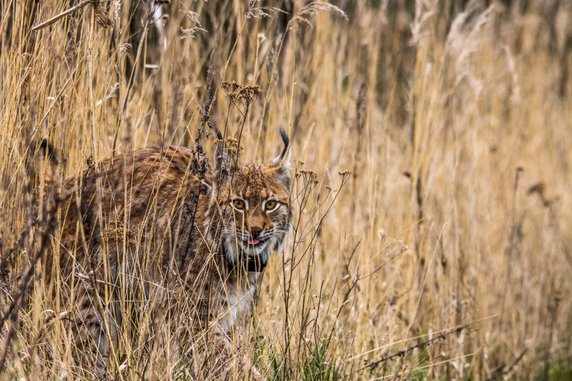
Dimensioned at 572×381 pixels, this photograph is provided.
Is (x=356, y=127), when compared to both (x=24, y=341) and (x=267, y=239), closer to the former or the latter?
(x=267, y=239)

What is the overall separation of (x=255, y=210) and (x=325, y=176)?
1.30 metres

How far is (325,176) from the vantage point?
504 centimetres

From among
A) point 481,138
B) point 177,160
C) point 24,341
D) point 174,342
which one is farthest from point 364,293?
point 481,138

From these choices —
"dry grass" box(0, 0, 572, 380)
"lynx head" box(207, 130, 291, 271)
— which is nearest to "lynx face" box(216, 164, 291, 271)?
"lynx head" box(207, 130, 291, 271)

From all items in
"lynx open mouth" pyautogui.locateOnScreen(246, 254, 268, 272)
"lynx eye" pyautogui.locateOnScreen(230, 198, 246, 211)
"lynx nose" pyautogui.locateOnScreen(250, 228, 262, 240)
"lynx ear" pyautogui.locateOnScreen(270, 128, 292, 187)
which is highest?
"lynx ear" pyautogui.locateOnScreen(270, 128, 292, 187)

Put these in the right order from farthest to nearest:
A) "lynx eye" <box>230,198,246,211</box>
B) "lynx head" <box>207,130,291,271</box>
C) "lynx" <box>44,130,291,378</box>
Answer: "lynx eye" <box>230,198,246,211</box> → "lynx head" <box>207,130,291,271</box> → "lynx" <box>44,130,291,378</box>

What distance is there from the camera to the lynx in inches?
129

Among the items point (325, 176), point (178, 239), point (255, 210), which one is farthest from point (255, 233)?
point (325, 176)

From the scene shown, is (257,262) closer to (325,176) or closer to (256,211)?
(256,211)

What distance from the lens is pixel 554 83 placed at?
8445 mm

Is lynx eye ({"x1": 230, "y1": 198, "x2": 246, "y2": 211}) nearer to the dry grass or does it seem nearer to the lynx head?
the lynx head

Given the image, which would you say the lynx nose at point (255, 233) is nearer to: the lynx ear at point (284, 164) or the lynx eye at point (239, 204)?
the lynx eye at point (239, 204)

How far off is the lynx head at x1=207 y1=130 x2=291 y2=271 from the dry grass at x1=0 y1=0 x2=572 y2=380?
0.54 feet

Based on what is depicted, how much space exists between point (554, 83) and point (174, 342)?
614cm
